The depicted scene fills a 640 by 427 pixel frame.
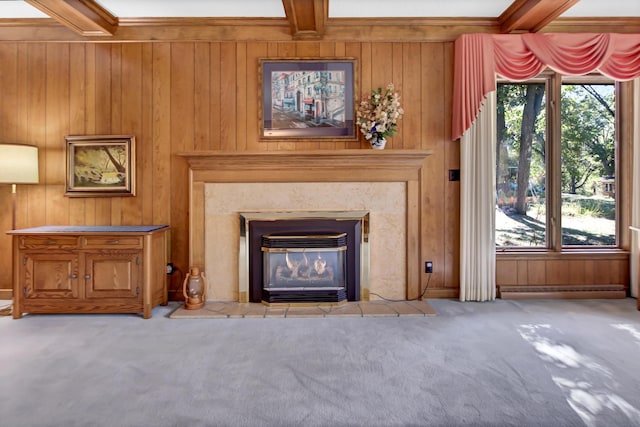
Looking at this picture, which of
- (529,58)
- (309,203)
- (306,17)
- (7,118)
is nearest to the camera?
(306,17)

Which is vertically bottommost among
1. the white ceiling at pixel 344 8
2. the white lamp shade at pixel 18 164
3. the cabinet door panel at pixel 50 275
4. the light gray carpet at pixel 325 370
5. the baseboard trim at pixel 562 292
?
the light gray carpet at pixel 325 370

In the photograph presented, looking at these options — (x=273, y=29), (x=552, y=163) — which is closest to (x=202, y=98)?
(x=273, y=29)

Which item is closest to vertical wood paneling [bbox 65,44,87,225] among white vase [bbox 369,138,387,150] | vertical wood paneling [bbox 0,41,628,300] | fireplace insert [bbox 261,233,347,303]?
vertical wood paneling [bbox 0,41,628,300]

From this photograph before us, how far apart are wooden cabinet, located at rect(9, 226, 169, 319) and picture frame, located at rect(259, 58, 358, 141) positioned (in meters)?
1.64

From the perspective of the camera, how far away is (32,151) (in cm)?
368

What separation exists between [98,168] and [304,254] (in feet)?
7.42

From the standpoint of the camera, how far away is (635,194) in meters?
3.88

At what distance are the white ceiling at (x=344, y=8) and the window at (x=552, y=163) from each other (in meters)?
0.71

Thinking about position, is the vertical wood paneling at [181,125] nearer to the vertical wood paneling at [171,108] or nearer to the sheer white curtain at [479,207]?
the vertical wood paneling at [171,108]

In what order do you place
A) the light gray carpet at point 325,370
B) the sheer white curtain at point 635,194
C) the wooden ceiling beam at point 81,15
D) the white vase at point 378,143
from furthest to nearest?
the sheer white curtain at point 635,194 < the white vase at point 378,143 < the wooden ceiling beam at point 81,15 < the light gray carpet at point 325,370

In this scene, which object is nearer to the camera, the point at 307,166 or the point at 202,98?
the point at 307,166

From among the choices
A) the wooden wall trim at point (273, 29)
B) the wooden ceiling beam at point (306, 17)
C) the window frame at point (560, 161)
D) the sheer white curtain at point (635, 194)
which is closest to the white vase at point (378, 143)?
the wooden wall trim at point (273, 29)

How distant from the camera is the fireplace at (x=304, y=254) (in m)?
3.67

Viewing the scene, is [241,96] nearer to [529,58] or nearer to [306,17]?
[306,17]
